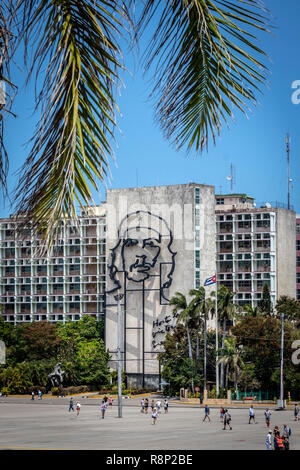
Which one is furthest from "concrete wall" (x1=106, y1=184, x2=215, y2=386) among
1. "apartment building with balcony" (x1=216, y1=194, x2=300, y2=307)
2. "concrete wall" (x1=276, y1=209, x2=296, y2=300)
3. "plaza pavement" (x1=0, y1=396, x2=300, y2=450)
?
"plaza pavement" (x1=0, y1=396, x2=300, y2=450)

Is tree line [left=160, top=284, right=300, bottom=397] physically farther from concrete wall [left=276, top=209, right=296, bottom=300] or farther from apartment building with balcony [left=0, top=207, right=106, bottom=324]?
apartment building with balcony [left=0, top=207, right=106, bottom=324]

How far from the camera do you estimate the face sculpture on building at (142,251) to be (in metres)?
120

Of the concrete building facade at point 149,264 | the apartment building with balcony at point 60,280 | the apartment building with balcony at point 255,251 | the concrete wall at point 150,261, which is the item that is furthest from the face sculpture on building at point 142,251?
the apartment building with balcony at point 255,251

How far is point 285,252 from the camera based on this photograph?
443ft

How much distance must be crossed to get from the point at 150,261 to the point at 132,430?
67.1m

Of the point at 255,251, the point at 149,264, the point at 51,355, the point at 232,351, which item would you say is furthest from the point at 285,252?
the point at 232,351

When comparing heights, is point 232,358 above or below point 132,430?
above

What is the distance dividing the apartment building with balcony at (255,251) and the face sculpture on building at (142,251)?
19.7 m

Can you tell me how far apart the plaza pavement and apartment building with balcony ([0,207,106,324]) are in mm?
56891

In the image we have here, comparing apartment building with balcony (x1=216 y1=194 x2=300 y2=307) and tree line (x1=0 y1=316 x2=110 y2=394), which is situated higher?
apartment building with balcony (x1=216 y1=194 x2=300 y2=307)

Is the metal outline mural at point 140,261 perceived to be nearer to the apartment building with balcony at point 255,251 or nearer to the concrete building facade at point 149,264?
the concrete building facade at point 149,264

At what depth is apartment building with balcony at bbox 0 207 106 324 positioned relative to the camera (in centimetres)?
14012

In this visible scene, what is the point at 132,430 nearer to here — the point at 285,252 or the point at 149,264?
the point at 149,264

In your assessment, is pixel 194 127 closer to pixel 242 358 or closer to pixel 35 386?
pixel 242 358
